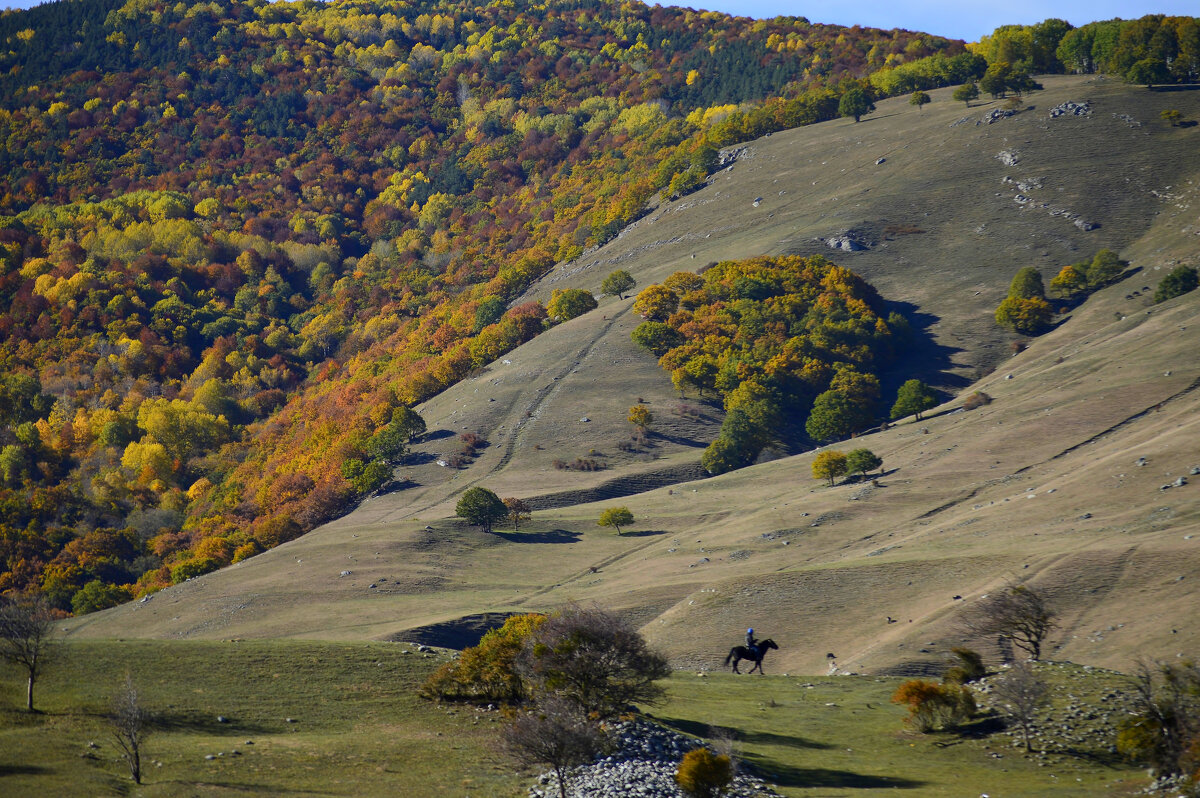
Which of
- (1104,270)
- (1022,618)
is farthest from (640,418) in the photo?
(1022,618)

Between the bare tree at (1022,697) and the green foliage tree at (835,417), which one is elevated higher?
the bare tree at (1022,697)

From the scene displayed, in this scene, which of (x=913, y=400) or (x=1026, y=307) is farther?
(x=1026, y=307)

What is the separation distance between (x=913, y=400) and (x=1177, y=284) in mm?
37431

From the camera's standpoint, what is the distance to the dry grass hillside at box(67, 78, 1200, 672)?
56.1m

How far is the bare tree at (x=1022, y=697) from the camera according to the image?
3309cm

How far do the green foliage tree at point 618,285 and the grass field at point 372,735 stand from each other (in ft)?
424

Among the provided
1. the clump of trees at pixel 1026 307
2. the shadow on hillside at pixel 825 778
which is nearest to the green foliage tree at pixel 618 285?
the clump of trees at pixel 1026 307

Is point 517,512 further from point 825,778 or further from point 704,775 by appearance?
point 704,775

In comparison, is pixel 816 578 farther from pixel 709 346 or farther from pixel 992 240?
pixel 992 240

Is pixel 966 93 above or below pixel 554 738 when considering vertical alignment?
Answer: above

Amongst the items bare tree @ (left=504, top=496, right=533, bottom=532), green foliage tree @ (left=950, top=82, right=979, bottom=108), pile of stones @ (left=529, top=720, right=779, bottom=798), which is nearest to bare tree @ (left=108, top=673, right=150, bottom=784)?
pile of stones @ (left=529, top=720, right=779, bottom=798)

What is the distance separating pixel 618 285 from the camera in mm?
169000

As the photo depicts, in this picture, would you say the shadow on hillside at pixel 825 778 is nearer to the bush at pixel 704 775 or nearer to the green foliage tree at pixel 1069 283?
the bush at pixel 704 775

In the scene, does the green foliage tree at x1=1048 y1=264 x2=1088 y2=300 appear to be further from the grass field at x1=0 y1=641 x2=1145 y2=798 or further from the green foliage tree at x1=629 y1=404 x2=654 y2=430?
the grass field at x1=0 y1=641 x2=1145 y2=798
